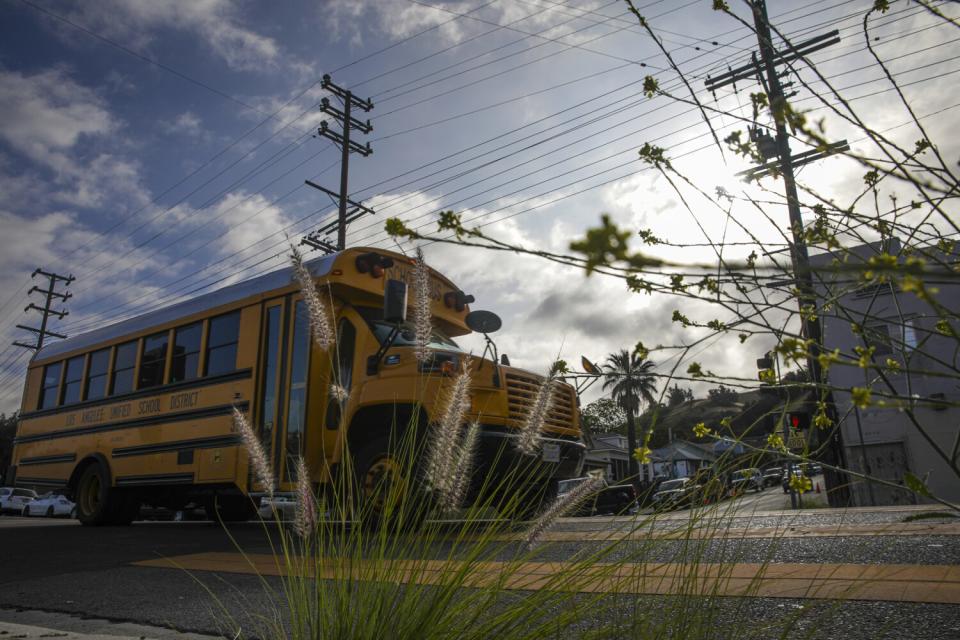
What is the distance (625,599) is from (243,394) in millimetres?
6294

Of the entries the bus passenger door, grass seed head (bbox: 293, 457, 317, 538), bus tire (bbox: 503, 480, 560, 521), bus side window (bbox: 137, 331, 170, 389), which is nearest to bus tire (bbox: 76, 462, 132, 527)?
bus side window (bbox: 137, 331, 170, 389)

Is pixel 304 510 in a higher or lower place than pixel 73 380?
lower

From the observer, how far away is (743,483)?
1.94 metres

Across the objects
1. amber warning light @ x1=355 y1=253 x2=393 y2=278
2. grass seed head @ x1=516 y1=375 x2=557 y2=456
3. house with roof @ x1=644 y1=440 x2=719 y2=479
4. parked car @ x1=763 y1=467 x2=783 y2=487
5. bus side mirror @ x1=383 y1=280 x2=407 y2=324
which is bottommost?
parked car @ x1=763 y1=467 x2=783 y2=487

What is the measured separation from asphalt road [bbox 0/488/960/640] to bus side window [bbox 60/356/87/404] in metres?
5.27

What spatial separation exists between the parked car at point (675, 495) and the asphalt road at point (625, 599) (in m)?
0.04

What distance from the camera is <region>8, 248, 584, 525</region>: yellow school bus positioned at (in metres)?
5.94

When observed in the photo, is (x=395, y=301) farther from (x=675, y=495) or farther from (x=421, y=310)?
(x=675, y=495)

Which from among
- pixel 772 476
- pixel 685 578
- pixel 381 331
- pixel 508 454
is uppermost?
pixel 381 331

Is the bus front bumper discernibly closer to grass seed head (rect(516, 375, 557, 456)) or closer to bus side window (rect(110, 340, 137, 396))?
grass seed head (rect(516, 375, 557, 456))

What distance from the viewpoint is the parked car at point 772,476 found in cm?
186

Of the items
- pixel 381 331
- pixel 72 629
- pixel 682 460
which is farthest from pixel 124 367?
pixel 682 460

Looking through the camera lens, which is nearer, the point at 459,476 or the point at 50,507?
the point at 459,476

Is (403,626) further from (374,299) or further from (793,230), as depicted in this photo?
(374,299)
